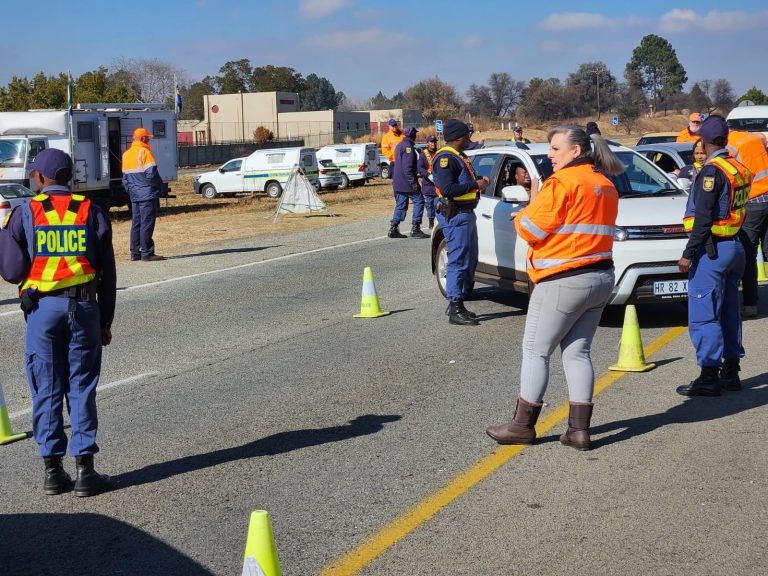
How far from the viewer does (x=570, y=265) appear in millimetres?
5840

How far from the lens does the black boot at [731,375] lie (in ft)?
24.3

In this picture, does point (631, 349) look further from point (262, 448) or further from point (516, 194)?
point (262, 448)

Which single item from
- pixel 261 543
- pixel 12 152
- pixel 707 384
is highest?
pixel 12 152

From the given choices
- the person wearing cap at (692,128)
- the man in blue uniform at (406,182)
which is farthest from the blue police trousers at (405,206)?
the person wearing cap at (692,128)

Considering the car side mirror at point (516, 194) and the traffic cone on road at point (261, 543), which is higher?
the car side mirror at point (516, 194)

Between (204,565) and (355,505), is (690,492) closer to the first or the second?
(355,505)

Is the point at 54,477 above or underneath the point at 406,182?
underneath

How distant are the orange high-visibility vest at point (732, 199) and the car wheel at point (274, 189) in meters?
27.9

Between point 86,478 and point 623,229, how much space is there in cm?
590

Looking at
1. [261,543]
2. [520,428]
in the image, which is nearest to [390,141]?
[520,428]

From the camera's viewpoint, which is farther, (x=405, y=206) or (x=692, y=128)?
(x=405, y=206)

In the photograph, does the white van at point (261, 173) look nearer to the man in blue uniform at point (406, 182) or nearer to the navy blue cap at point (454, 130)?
the man in blue uniform at point (406, 182)

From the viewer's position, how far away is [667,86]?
478 ft

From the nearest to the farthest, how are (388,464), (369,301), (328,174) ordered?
(388,464) → (369,301) → (328,174)
